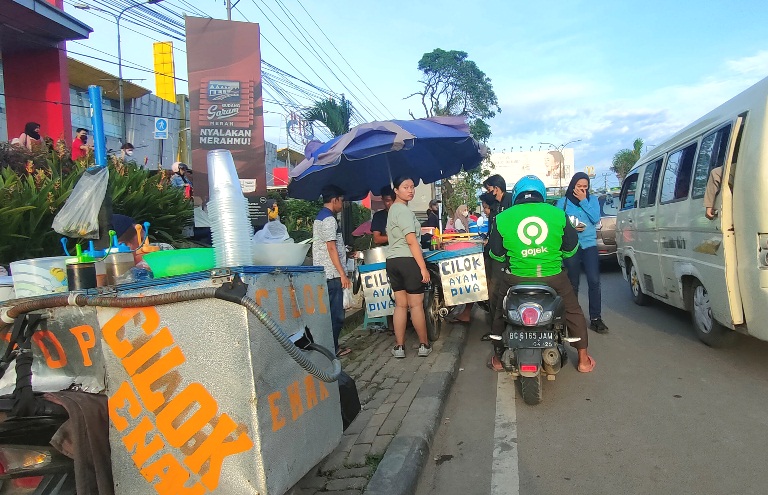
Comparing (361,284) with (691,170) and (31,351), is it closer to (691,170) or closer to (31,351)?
(691,170)

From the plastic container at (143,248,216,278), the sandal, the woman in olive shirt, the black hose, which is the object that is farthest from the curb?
the plastic container at (143,248,216,278)

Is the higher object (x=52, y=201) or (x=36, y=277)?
(x=52, y=201)

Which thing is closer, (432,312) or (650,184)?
(432,312)

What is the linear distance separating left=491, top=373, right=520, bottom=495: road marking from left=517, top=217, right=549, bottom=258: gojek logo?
1204 millimetres

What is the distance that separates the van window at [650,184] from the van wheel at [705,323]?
151 centimetres

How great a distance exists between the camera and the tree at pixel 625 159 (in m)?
61.4

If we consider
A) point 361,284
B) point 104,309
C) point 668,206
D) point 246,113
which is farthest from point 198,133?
point 104,309

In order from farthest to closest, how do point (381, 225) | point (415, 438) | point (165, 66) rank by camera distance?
point (165, 66), point (381, 225), point (415, 438)

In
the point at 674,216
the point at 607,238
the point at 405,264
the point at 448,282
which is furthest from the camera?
the point at 607,238

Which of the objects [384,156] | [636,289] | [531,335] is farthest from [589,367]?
[384,156]

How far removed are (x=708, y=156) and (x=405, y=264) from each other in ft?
9.87

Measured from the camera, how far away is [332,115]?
15.8 meters

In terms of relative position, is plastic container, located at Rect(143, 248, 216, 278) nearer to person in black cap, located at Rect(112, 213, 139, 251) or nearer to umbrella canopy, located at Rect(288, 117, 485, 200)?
person in black cap, located at Rect(112, 213, 139, 251)

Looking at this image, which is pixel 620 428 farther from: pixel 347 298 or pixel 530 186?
pixel 347 298
